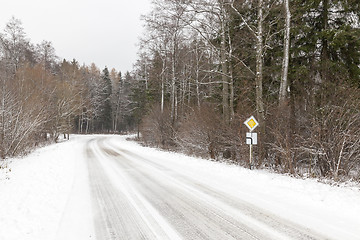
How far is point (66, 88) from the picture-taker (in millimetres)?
30906

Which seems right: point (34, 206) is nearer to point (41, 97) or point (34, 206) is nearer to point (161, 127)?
point (161, 127)

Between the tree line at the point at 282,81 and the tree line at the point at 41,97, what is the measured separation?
1061 cm

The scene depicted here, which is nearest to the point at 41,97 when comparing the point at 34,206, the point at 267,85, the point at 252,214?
the point at 34,206

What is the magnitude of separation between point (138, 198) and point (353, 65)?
40.0 feet

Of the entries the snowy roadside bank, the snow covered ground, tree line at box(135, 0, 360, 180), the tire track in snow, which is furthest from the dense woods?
the snowy roadside bank

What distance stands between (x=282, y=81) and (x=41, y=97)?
22686 millimetres

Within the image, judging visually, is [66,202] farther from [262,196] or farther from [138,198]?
[262,196]

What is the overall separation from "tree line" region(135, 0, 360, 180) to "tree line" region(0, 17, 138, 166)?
10.6 metres

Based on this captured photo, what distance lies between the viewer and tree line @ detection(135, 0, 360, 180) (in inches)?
266

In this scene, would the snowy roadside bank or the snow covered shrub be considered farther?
the snow covered shrub

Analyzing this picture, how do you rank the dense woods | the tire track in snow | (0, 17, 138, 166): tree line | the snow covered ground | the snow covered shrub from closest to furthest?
the tire track in snow, the snow covered ground, the dense woods, (0, 17, 138, 166): tree line, the snow covered shrub

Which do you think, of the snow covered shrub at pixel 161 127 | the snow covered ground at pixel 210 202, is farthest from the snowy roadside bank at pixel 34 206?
the snow covered shrub at pixel 161 127

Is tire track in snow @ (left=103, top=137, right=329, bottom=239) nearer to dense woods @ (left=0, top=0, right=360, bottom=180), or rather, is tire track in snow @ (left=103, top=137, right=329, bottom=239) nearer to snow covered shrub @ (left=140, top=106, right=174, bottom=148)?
dense woods @ (left=0, top=0, right=360, bottom=180)

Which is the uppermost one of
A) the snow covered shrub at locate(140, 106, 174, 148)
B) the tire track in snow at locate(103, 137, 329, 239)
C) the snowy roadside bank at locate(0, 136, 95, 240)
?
the snow covered shrub at locate(140, 106, 174, 148)
